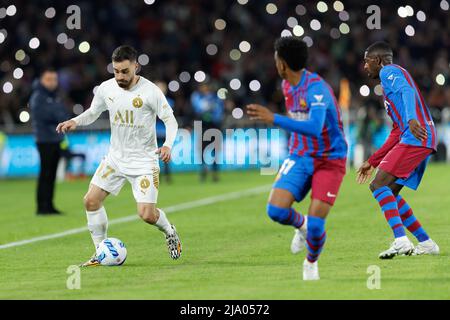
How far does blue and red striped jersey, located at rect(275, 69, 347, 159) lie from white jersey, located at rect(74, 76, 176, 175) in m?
2.02

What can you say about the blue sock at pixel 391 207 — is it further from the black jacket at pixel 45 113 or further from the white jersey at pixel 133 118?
the black jacket at pixel 45 113

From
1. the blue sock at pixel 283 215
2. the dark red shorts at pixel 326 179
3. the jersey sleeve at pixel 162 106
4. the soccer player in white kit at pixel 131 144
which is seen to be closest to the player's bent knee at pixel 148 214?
the soccer player in white kit at pixel 131 144

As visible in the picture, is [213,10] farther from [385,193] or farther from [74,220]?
[385,193]

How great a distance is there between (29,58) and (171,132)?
2082 centimetres

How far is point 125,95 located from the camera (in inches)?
445

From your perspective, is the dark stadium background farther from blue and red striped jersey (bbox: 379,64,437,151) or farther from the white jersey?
blue and red striped jersey (bbox: 379,64,437,151)

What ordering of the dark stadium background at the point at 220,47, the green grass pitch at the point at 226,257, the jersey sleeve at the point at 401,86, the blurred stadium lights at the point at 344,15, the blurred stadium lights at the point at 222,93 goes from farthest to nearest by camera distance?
the blurred stadium lights at the point at 344,15 < the dark stadium background at the point at 220,47 < the blurred stadium lights at the point at 222,93 < the jersey sleeve at the point at 401,86 < the green grass pitch at the point at 226,257

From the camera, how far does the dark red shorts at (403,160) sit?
11.2 m

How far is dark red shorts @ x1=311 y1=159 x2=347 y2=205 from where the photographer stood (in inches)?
374

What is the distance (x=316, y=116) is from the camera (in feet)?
30.2

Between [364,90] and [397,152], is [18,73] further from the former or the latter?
[397,152]

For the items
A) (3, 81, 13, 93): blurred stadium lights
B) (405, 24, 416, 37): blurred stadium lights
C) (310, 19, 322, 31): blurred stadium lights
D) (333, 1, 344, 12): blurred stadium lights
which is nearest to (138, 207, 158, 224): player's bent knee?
(3, 81, 13, 93): blurred stadium lights

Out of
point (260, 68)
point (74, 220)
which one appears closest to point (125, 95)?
point (74, 220)

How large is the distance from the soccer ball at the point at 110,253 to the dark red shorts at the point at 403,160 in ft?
9.01
